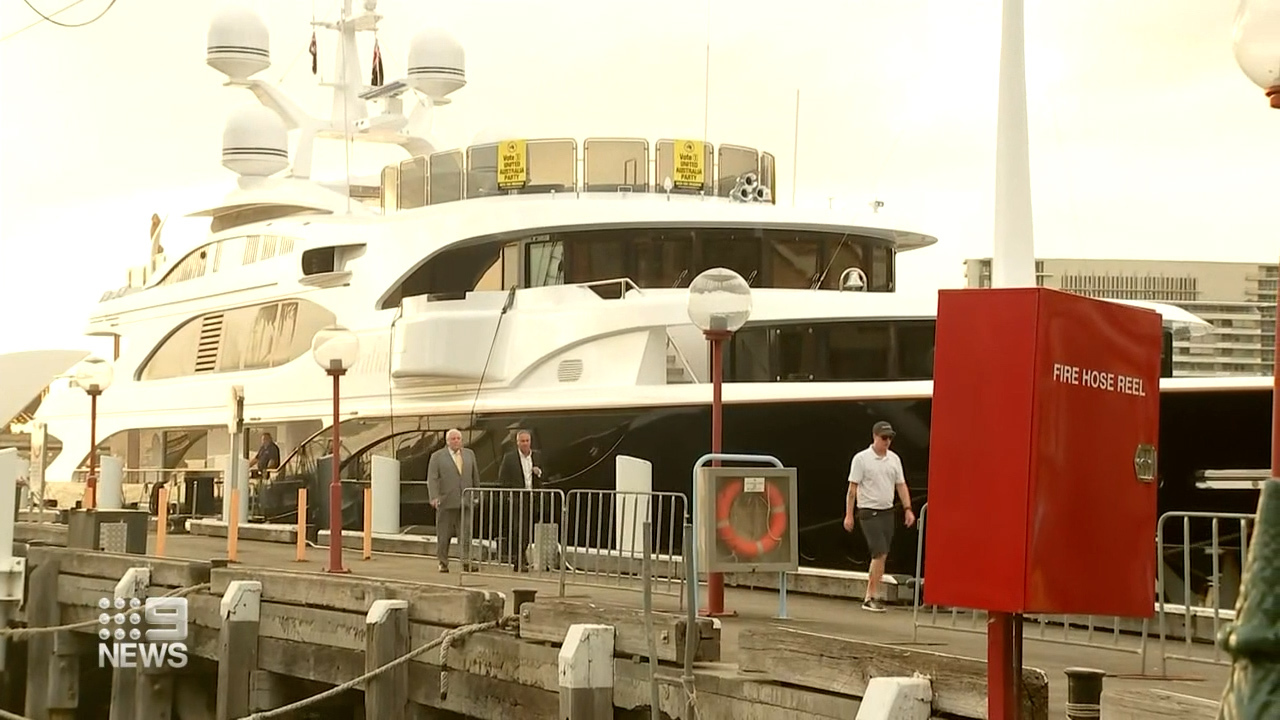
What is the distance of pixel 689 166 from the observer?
25.3 m

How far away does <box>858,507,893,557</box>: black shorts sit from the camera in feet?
44.8

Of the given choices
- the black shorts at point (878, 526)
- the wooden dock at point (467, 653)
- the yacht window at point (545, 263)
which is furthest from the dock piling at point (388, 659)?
the yacht window at point (545, 263)

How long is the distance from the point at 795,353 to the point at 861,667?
1392 centimetres

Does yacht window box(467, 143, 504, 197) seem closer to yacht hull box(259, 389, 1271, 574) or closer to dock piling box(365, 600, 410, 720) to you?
yacht hull box(259, 389, 1271, 574)

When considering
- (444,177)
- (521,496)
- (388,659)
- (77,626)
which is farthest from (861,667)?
(444,177)

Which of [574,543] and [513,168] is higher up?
[513,168]

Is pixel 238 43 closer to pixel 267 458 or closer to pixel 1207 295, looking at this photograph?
pixel 267 458

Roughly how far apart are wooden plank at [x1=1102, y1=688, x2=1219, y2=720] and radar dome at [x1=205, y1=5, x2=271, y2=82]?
95.8ft

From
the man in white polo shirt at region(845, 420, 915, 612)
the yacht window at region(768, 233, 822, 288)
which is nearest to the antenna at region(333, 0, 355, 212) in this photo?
the yacht window at region(768, 233, 822, 288)

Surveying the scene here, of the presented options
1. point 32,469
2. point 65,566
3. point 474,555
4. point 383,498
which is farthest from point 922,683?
point 32,469

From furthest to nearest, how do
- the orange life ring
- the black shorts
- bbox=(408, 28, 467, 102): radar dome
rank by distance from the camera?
bbox=(408, 28, 467, 102): radar dome < the black shorts < the orange life ring

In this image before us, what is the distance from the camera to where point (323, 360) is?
18.3 meters

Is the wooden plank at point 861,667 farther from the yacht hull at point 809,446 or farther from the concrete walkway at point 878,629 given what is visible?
the yacht hull at point 809,446

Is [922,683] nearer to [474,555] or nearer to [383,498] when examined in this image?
[474,555]
